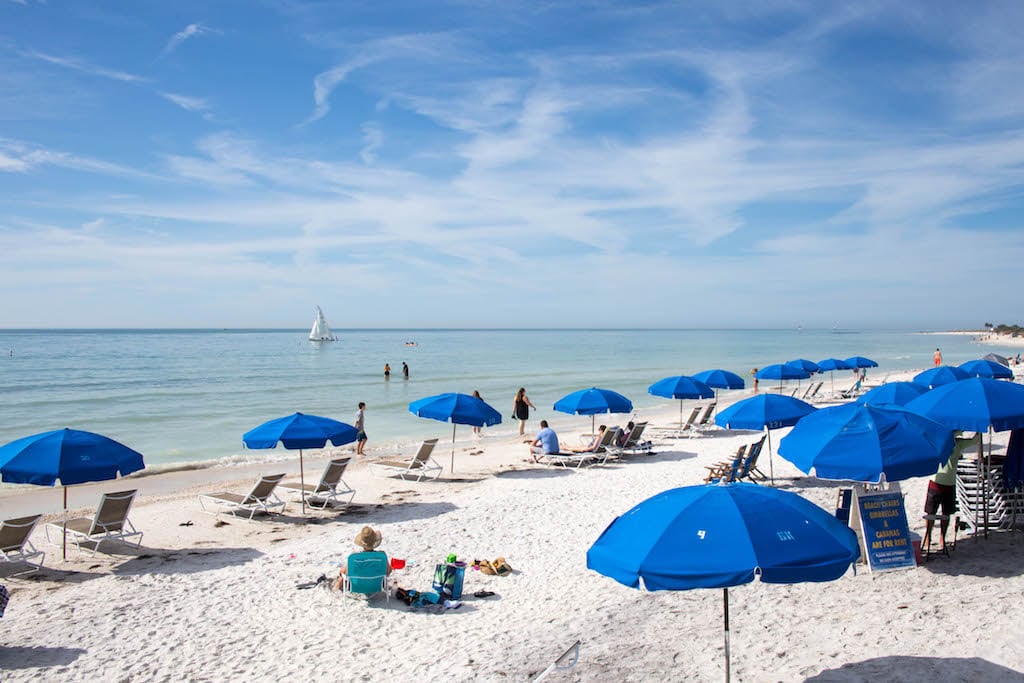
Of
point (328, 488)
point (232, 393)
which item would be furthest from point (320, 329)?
point (328, 488)

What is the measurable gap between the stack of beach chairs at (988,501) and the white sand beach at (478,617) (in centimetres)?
19

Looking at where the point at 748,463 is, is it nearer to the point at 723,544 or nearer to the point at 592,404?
the point at 592,404

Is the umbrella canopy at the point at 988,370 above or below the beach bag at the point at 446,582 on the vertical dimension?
above

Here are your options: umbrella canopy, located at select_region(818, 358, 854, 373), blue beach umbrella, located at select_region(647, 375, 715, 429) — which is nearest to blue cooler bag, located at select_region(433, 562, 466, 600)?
blue beach umbrella, located at select_region(647, 375, 715, 429)

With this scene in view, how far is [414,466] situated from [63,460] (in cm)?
618

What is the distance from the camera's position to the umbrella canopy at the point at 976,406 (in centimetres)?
666

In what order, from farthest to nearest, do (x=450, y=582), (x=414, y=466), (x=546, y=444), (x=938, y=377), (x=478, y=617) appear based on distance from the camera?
(x=938, y=377)
(x=546, y=444)
(x=414, y=466)
(x=450, y=582)
(x=478, y=617)

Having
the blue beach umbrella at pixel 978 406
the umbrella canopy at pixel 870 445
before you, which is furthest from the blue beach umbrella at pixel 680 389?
the umbrella canopy at pixel 870 445

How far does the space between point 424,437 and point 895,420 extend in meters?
15.2

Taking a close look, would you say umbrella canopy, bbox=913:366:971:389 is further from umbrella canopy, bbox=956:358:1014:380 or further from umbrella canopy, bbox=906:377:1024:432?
umbrella canopy, bbox=906:377:1024:432

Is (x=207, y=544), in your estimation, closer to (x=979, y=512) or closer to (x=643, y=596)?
(x=643, y=596)

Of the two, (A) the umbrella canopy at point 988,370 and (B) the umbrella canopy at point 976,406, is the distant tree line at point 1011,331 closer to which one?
(A) the umbrella canopy at point 988,370

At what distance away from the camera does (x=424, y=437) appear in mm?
19969

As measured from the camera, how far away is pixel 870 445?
19.1 ft
